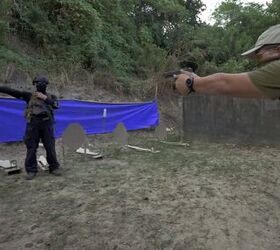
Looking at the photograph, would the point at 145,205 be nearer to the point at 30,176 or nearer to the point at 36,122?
the point at 30,176

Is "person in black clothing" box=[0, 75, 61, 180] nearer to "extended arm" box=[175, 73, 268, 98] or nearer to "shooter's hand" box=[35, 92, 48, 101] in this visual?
"shooter's hand" box=[35, 92, 48, 101]

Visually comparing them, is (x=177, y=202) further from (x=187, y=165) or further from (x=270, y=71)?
(x=270, y=71)

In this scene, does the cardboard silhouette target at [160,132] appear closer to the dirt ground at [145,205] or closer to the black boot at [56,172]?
the dirt ground at [145,205]

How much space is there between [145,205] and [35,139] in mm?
2088

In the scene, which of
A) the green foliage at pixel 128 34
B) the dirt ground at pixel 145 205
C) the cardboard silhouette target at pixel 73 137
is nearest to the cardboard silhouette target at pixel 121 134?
the dirt ground at pixel 145 205

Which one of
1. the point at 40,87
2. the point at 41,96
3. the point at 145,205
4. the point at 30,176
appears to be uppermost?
the point at 40,87

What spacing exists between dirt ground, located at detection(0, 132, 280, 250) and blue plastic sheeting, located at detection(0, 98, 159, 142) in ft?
1.78

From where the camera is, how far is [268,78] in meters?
1.67

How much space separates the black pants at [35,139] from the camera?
528 cm

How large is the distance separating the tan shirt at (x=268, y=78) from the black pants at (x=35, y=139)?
4114mm

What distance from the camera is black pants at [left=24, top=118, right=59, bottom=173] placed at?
528 centimetres

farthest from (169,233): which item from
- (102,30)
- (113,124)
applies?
(102,30)

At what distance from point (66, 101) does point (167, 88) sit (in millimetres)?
5353

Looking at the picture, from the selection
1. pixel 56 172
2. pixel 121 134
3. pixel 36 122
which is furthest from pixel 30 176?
pixel 121 134
